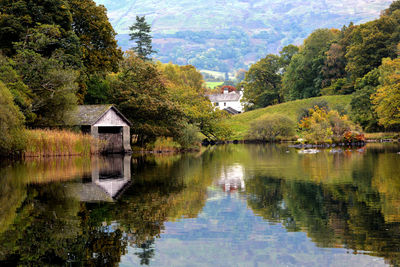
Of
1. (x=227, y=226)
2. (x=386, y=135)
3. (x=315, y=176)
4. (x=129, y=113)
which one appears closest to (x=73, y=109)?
(x=129, y=113)

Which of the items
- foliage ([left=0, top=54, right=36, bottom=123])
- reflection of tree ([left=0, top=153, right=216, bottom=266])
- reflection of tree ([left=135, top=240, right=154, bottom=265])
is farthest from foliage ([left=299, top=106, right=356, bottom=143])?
reflection of tree ([left=135, top=240, right=154, bottom=265])

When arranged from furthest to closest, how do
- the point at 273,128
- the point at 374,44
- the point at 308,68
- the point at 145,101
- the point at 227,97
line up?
1. the point at 227,97
2. the point at 308,68
3. the point at 374,44
4. the point at 273,128
5. the point at 145,101

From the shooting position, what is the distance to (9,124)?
109ft

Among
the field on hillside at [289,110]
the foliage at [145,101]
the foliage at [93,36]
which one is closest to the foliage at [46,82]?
the foliage at [93,36]

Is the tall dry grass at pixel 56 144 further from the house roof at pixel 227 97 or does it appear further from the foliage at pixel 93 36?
the house roof at pixel 227 97

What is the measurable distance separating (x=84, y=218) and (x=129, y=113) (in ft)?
130

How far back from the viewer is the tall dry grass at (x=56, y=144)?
122 ft

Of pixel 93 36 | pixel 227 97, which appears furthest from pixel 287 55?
pixel 93 36

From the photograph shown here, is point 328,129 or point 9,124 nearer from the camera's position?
point 9,124

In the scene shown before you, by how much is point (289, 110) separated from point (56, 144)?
67914 millimetres

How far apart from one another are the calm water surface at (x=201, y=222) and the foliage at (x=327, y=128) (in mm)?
39630

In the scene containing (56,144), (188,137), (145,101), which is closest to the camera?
(56,144)

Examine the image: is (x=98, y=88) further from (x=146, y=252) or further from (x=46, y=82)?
(x=146, y=252)

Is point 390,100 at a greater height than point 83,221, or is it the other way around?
point 390,100
